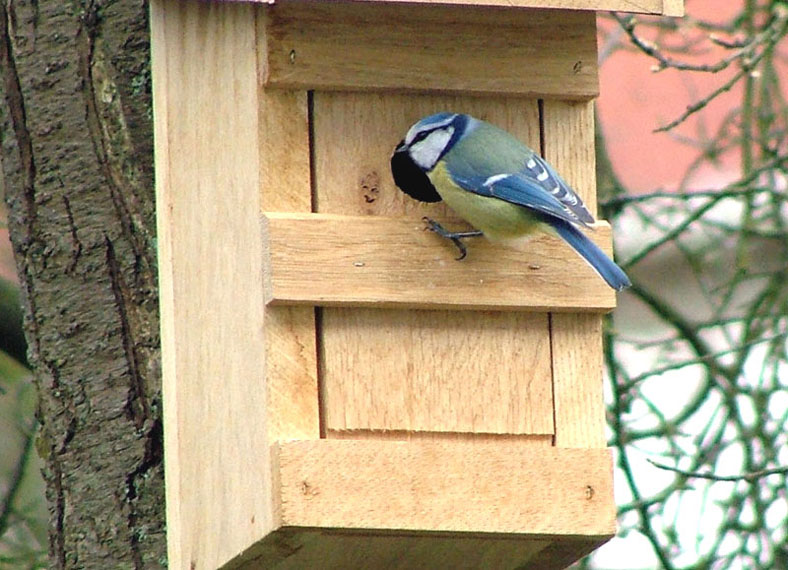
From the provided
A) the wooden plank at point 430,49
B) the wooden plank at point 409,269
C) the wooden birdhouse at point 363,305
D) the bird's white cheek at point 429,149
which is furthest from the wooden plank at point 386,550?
the wooden plank at point 430,49

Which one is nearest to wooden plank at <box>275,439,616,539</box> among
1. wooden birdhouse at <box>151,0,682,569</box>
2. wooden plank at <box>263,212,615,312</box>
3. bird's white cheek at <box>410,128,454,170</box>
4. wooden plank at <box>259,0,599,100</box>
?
wooden birdhouse at <box>151,0,682,569</box>

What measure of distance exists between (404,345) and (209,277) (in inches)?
15.7

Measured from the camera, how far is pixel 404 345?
2789 mm

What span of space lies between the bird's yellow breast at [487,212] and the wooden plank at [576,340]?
0.55ft

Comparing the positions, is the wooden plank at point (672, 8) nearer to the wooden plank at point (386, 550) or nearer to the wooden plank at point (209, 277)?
the wooden plank at point (209, 277)

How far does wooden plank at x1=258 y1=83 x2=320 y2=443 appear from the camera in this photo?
8.71ft

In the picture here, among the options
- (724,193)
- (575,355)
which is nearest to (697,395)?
(724,193)

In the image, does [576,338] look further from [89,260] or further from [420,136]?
[89,260]

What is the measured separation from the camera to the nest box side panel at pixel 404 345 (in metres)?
2.74

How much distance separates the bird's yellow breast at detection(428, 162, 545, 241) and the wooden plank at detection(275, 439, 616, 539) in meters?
0.41

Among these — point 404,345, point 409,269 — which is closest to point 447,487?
point 404,345

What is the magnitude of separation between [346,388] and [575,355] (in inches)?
18.6

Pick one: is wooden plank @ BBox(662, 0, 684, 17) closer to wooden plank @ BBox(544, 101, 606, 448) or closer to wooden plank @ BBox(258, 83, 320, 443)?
wooden plank @ BBox(544, 101, 606, 448)

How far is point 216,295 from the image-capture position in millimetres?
2844
